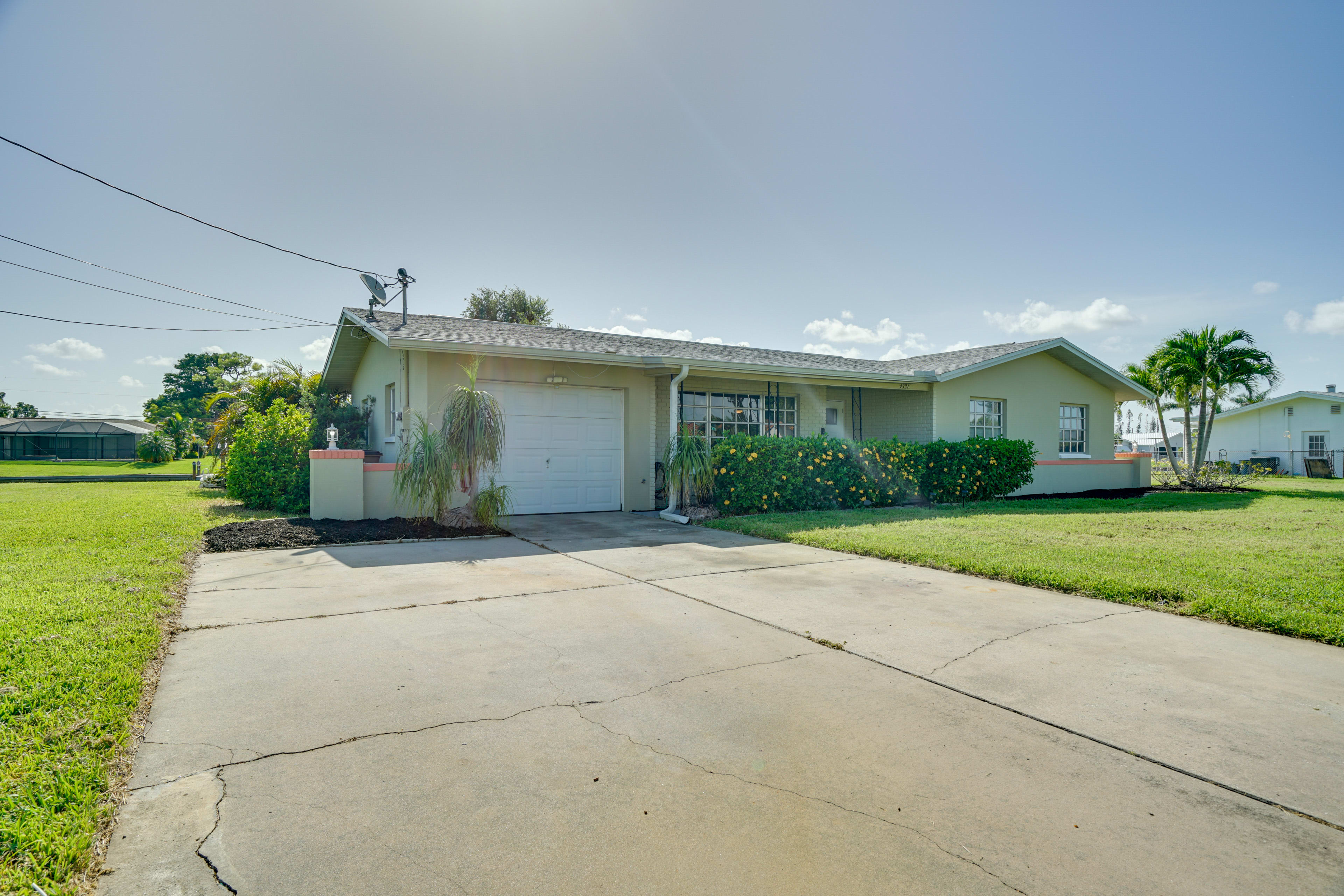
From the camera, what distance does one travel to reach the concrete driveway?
6.87ft

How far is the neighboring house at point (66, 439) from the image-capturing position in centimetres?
4116

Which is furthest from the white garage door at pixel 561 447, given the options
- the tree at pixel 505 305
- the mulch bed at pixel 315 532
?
the tree at pixel 505 305

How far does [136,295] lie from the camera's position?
17.6 m

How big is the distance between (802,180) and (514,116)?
5.77m

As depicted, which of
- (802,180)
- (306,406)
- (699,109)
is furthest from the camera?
(306,406)

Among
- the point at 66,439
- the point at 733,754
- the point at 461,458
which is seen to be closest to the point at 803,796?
the point at 733,754

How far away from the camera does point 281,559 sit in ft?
24.3

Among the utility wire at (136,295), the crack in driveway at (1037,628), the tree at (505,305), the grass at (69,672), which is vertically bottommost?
the crack in driveway at (1037,628)

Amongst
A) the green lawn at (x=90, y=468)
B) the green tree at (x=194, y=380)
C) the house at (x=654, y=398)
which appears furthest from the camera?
the green tree at (x=194, y=380)

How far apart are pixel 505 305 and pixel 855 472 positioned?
77.8ft

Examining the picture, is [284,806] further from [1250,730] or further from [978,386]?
[978,386]

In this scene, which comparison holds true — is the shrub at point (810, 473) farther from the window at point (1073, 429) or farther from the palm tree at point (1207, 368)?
the palm tree at point (1207, 368)

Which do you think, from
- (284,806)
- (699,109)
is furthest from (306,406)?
(284,806)

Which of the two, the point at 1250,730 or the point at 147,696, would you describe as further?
the point at 147,696
